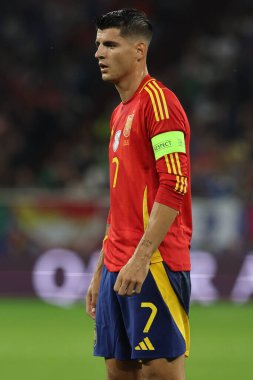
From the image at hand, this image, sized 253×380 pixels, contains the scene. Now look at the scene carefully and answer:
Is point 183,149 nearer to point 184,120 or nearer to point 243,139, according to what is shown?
point 184,120

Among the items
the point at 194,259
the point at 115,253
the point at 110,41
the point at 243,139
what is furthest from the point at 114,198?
the point at 243,139

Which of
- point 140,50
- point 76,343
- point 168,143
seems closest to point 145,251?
point 168,143

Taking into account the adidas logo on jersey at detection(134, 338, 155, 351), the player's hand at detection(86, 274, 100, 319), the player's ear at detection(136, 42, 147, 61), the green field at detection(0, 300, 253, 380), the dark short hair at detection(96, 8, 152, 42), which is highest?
the dark short hair at detection(96, 8, 152, 42)

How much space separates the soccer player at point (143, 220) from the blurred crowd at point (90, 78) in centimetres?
1038

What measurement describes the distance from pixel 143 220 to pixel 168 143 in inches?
15.5

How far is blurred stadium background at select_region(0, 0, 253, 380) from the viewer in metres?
10.3

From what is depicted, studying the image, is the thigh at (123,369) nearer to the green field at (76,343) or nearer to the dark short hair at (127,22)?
the dark short hair at (127,22)

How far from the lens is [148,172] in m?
4.86

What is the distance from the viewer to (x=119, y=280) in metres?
4.70

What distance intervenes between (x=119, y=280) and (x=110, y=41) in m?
1.07

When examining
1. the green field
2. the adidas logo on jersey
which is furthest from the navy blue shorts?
the green field

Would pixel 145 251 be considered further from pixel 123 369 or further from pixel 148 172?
pixel 123 369

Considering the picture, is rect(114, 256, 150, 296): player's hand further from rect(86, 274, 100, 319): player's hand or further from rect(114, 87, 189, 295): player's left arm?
rect(86, 274, 100, 319): player's hand

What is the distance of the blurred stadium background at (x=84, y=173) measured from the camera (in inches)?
406
